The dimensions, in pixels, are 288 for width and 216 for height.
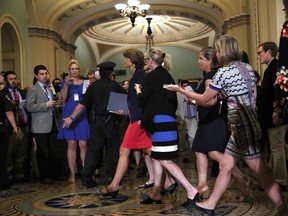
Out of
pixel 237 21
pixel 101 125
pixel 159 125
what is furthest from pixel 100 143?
pixel 237 21

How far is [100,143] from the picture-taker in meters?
4.57

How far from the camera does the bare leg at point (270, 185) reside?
2.83 m

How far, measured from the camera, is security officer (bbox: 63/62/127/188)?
455 centimetres

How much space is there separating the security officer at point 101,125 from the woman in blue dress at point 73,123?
52 centimetres

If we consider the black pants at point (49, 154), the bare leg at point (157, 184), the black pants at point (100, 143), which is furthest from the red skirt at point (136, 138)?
the black pants at point (49, 154)

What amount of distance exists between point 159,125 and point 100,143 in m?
1.24

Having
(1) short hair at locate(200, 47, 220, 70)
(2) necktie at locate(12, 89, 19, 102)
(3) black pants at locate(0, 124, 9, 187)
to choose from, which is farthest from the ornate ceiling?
(1) short hair at locate(200, 47, 220, 70)

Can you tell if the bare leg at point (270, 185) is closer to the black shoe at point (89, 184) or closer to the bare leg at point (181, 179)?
the bare leg at point (181, 179)

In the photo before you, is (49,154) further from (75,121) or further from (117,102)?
(117,102)

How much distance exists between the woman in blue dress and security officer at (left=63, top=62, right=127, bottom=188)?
52 cm

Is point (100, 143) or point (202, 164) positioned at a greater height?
point (100, 143)

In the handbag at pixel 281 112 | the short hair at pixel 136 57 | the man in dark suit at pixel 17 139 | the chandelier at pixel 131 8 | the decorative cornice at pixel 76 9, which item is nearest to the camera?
the handbag at pixel 281 112

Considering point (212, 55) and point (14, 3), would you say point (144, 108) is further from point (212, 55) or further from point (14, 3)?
point (14, 3)

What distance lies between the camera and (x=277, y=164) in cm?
436
